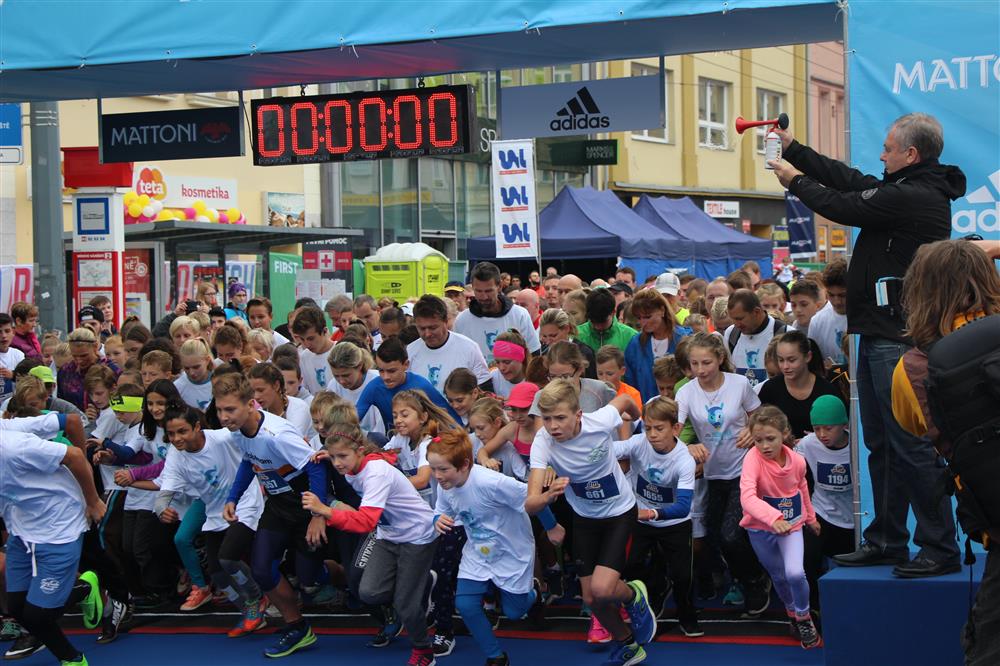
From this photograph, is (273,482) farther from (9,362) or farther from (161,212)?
(161,212)

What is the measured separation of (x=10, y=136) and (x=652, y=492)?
8.75 meters

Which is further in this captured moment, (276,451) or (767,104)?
(767,104)

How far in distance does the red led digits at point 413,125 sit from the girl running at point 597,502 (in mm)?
3546

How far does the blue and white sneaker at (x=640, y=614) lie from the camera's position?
7137 millimetres

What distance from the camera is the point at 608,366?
320 inches

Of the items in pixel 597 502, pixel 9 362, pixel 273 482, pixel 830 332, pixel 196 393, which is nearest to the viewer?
pixel 597 502

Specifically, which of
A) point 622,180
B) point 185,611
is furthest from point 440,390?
point 622,180

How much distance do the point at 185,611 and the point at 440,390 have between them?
2558mm

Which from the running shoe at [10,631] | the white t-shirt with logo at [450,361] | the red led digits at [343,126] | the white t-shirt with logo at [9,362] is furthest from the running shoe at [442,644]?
the white t-shirt with logo at [9,362]

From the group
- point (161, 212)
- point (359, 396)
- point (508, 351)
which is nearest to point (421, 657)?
point (359, 396)

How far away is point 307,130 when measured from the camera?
1015 centimetres

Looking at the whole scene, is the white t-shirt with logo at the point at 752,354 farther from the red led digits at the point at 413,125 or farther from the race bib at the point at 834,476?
the red led digits at the point at 413,125

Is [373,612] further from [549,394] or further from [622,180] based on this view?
[622,180]

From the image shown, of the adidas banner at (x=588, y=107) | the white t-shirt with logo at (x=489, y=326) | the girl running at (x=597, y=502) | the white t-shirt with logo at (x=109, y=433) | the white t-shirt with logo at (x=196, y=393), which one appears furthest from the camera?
the white t-shirt with logo at (x=489, y=326)
